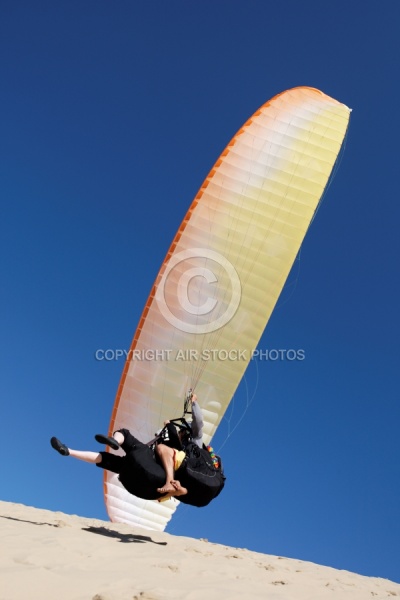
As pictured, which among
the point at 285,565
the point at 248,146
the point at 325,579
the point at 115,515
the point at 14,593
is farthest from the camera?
the point at 248,146

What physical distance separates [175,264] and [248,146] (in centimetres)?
253

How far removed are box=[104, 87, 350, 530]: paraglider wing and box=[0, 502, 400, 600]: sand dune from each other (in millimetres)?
3237

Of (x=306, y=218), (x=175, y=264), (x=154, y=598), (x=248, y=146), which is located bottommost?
(x=154, y=598)

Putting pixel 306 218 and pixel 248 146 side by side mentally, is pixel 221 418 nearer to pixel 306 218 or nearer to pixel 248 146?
pixel 306 218

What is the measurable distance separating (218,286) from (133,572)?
5.84 metres

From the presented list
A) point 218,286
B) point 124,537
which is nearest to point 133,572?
point 124,537

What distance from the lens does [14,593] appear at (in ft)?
10.0

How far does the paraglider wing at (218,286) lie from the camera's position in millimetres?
9000

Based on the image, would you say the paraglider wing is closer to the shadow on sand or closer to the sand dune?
the shadow on sand

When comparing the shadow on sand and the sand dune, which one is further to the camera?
the shadow on sand

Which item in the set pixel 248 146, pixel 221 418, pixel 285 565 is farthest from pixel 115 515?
pixel 248 146

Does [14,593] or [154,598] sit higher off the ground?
[154,598]

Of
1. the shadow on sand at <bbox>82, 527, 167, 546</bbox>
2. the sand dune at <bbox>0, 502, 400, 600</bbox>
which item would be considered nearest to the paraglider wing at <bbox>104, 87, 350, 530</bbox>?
the shadow on sand at <bbox>82, 527, 167, 546</bbox>

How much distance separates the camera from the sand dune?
10.9 feet
